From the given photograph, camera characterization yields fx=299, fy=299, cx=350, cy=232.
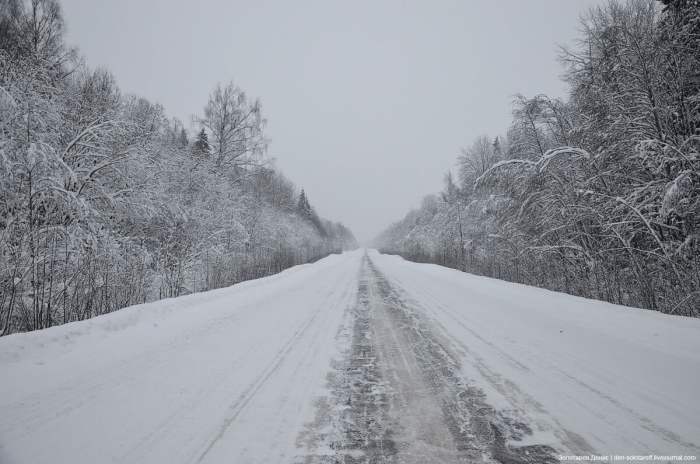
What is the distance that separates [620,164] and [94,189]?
14757 millimetres

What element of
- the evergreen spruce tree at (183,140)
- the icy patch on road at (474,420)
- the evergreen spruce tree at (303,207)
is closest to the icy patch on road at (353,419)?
the icy patch on road at (474,420)

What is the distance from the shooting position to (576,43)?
965 cm

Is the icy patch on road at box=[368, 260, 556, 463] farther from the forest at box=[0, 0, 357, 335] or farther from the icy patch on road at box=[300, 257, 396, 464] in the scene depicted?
the forest at box=[0, 0, 357, 335]

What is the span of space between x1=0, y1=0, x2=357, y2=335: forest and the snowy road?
247 cm

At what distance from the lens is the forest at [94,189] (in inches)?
245

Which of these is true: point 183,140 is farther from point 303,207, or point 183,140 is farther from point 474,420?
point 474,420

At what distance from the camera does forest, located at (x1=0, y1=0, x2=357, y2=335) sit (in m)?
6.22

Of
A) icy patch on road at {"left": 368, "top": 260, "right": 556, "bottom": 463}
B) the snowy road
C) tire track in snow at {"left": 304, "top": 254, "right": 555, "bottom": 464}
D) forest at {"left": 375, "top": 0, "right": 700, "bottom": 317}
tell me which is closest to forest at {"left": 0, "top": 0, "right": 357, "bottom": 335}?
the snowy road

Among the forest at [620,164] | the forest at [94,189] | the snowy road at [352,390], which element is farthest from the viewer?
the forest at [620,164]

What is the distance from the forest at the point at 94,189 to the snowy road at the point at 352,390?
8.09 ft

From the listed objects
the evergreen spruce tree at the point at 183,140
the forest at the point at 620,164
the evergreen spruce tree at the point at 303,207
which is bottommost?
the forest at the point at 620,164

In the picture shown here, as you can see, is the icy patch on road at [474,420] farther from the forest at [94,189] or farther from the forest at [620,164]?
the forest at [94,189]

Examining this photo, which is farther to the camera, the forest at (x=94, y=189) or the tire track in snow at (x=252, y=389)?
the forest at (x=94, y=189)

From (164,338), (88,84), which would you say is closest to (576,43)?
(164,338)
